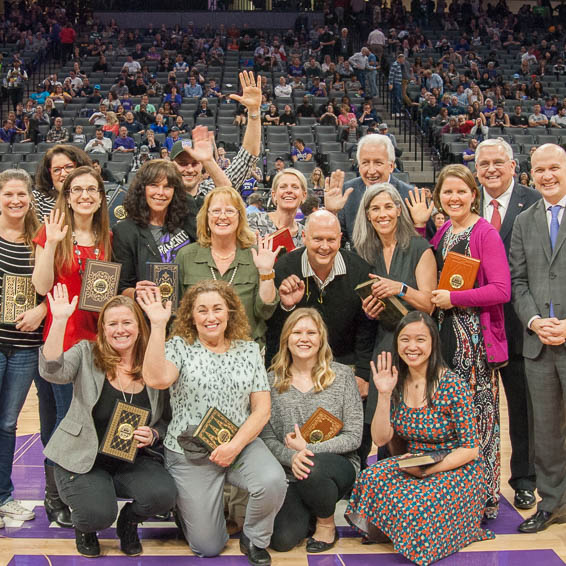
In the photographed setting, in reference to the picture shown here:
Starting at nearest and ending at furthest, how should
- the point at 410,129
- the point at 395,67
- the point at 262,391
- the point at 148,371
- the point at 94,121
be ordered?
the point at 148,371 → the point at 262,391 → the point at 94,121 → the point at 410,129 → the point at 395,67

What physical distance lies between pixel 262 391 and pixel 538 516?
51.3 inches

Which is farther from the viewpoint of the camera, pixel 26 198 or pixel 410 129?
pixel 410 129

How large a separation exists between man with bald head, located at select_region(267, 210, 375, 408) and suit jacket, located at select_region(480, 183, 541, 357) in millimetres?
616

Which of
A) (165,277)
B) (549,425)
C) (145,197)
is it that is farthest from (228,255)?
(549,425)

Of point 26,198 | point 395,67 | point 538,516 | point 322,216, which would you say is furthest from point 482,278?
point 395,67

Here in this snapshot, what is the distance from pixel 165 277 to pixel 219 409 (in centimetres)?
59

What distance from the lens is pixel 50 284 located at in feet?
10.4

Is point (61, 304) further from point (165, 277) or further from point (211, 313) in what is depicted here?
point (211, 313)

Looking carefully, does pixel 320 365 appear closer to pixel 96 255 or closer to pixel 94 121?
pixel 96 255

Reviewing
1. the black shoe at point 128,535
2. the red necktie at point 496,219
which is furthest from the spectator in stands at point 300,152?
the black shoe at point 128,535

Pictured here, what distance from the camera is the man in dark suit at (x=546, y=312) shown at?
3271 millimetres

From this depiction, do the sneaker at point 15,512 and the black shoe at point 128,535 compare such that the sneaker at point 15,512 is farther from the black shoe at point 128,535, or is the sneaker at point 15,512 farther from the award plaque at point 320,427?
the award plaque at point 320,427

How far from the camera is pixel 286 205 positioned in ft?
12.1

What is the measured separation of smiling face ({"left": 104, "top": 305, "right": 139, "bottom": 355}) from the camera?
10.2 ft
